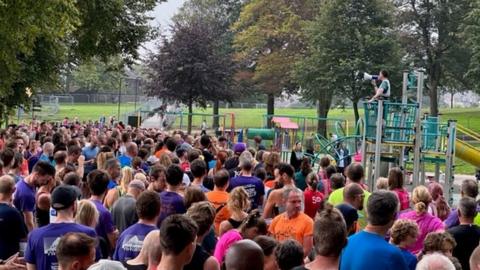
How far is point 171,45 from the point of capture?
48312 mm

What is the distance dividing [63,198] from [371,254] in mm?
2622

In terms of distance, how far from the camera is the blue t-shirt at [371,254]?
530 cm

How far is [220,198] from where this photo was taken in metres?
8.12

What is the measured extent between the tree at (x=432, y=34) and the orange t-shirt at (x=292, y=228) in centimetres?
5344

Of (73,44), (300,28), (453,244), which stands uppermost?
(300,28)

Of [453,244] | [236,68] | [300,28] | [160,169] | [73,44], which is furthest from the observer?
[300,28]

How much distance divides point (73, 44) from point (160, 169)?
65.1 ft

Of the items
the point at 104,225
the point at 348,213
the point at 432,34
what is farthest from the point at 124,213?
the point at 432,34

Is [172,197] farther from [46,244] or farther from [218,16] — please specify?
[218,16]

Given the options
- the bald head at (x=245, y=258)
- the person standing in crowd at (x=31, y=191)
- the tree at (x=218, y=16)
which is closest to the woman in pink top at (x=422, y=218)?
the bald head at (x=245, y=258)

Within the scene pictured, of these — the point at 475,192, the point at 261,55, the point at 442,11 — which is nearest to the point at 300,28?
the point at 261,55

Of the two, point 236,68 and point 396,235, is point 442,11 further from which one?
point 396,235

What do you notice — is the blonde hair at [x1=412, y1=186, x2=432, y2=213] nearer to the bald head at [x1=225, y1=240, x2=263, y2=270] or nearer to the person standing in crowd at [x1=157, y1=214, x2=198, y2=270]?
the person standing in crowd at [x1=157, y1=214, x2=198, y2=270]

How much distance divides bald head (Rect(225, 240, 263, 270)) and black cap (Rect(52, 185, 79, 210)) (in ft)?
7.58
